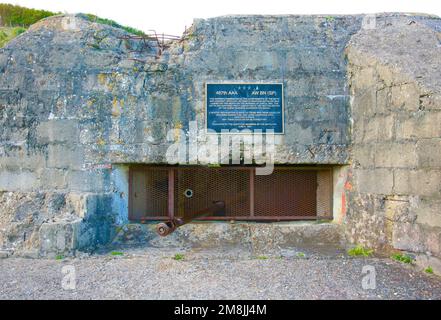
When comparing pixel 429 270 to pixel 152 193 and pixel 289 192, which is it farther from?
pixel 152 193

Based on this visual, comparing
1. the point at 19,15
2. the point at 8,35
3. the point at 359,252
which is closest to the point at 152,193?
the point at 359,252

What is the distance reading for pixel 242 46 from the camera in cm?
586

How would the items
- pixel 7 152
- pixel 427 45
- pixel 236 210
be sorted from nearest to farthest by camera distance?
pixel 427 45
pixel 7 152
pixel 236 210

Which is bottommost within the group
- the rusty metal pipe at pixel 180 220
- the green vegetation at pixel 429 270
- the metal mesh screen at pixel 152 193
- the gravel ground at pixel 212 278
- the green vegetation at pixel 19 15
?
the gravel ground at pixel 212 278

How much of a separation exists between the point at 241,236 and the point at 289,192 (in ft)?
3.82

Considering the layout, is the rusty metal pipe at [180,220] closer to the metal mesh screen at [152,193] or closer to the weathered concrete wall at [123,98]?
the metal mesh screen at [152,193]

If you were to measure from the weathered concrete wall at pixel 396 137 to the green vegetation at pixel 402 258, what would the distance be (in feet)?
0.28

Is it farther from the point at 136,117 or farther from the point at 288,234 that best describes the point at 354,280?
the point at 136,117

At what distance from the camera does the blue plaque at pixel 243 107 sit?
5.77 meters

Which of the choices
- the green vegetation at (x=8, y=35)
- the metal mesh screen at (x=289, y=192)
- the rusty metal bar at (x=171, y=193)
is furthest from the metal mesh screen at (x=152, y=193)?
the green vegetation at (x=8, y=35)

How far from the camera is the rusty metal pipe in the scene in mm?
4965

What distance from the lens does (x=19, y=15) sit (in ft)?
64.1
